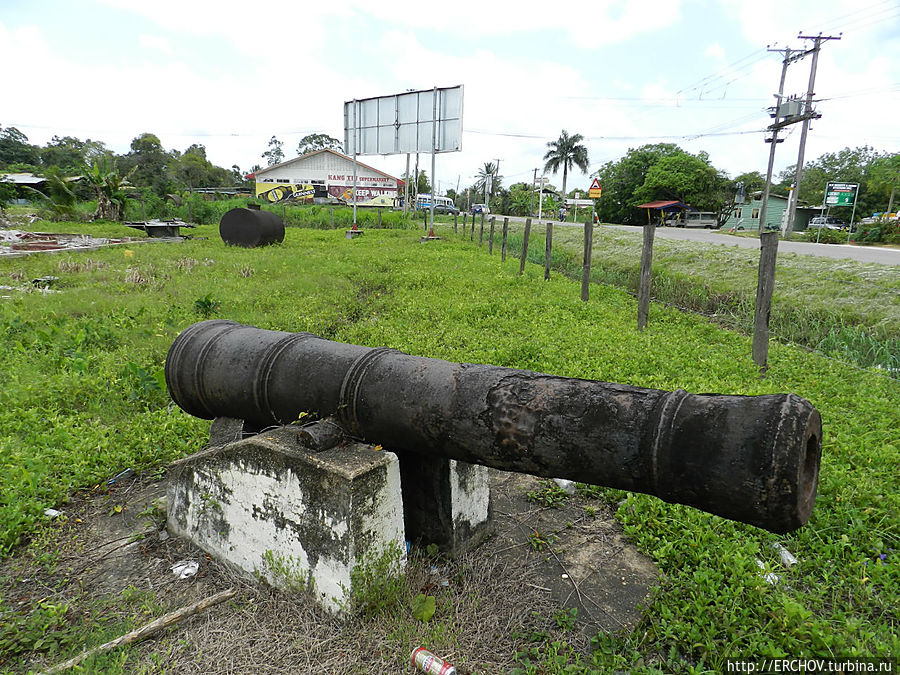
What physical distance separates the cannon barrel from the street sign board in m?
35.9

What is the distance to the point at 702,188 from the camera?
135 ft

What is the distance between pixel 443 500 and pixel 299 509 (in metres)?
0.74

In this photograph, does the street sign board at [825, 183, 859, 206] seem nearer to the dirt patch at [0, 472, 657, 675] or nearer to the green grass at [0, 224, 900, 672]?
the green grass at [0, 224, 900, 672]

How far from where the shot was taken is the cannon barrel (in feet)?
4.96

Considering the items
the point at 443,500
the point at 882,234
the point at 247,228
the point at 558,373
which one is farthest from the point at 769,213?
the point at 443,500

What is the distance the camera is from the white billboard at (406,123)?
69.3 ft

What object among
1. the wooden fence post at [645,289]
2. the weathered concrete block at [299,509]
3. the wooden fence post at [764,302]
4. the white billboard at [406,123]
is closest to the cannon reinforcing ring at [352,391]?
the weathered concrete block at [299,509]

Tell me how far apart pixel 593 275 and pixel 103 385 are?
1049cm

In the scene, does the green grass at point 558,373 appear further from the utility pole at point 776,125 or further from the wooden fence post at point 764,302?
the utility pole at point 776,125

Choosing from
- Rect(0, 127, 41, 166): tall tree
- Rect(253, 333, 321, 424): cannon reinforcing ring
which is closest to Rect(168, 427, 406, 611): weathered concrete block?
Rect(253, 333, 321, 424): cannon reinforcing ring

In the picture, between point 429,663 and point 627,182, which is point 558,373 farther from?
point 627,182

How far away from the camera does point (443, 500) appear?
9.14 ft

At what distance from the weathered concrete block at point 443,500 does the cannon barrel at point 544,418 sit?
390mm

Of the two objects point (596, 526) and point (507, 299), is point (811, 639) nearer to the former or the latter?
point (596, 526)
